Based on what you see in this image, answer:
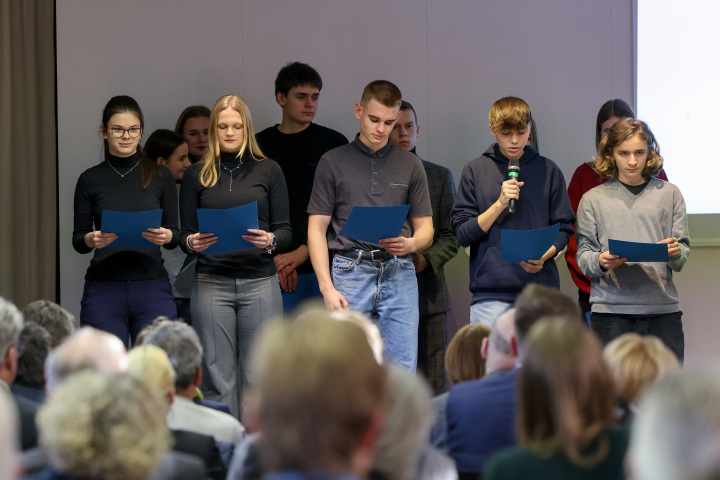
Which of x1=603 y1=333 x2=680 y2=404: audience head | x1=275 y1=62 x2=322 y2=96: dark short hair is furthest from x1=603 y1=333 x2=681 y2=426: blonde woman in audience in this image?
x1=275 y1=62 x2=322 y2=96: dark short hair

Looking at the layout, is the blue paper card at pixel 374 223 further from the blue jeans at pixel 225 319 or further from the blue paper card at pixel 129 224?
the blue paper card at pixel 129 224

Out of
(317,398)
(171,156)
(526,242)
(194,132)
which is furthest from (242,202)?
(317,398)

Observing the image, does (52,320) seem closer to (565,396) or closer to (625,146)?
(565,396)

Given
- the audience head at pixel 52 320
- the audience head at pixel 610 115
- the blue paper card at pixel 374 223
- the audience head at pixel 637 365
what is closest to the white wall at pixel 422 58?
the audience head at pixel 610 115

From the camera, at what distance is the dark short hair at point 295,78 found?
185 inches

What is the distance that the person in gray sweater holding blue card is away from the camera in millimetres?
3850

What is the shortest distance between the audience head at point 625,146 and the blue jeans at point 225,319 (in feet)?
5.65

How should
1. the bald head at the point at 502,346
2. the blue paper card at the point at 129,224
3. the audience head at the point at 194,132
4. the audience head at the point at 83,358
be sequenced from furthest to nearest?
the audience head at the point at 194,132, the blue paper card at the point at 129,224, the bald head at the point at 502,346, the audience head at the point at 83,358

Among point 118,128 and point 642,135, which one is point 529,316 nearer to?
point 642,135

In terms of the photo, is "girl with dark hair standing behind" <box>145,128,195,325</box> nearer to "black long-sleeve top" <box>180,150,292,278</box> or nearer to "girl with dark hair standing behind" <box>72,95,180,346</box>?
"girl with dark hair standing behind" <box>72,95,180,346</box>

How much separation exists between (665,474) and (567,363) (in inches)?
20.2

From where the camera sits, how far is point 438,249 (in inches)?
179

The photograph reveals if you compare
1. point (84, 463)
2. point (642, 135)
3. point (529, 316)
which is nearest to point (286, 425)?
point (84, 463)

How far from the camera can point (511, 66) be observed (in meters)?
5.35
